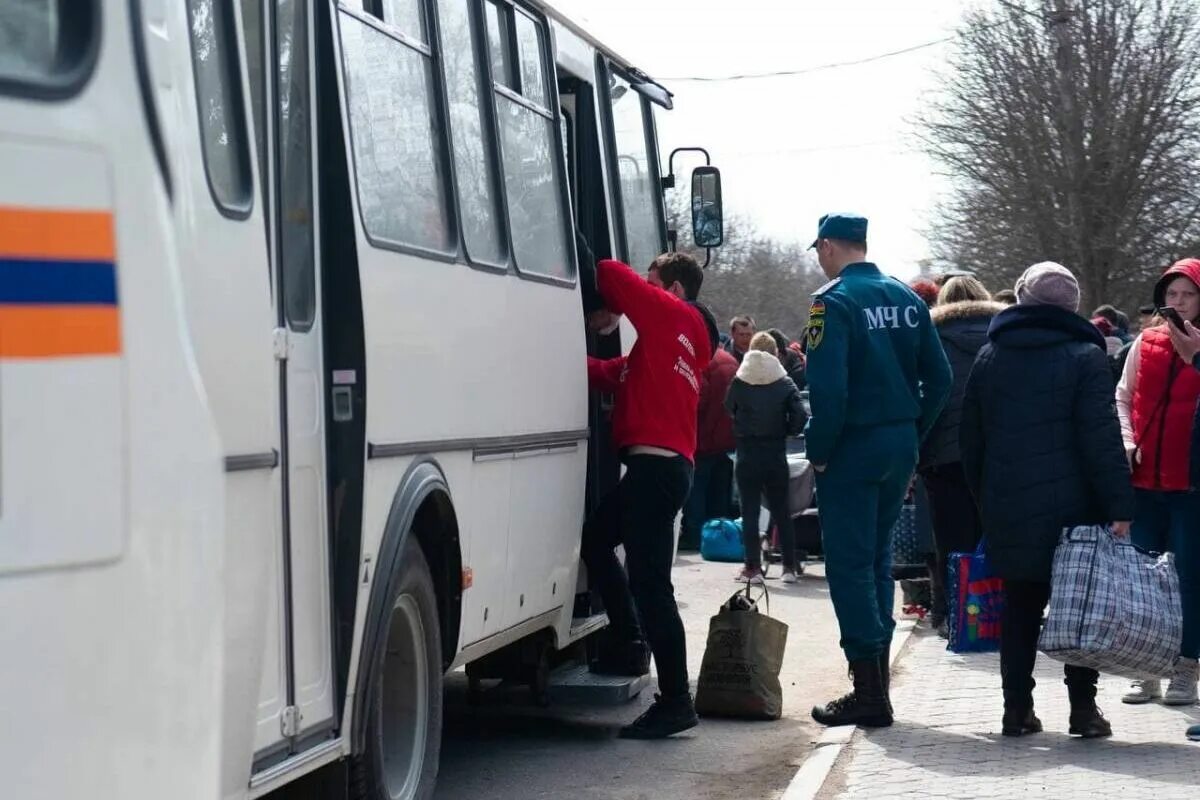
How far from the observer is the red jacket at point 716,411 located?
55.5ft

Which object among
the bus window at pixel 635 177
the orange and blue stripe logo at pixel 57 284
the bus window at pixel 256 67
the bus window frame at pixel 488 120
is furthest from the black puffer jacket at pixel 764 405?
the orange and blue stripe logo at pixel 57 284

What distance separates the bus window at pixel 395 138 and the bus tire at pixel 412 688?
3.31ft

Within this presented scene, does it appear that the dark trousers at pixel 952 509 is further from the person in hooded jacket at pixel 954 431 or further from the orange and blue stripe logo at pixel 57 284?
the orange and blue stripe logo at pixel 57 284

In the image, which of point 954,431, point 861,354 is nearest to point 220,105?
point 861,354

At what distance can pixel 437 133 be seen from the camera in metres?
6.56

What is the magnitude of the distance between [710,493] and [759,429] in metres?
3.49

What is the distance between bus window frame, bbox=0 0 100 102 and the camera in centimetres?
298

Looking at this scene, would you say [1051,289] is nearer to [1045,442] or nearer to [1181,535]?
[1045,442]

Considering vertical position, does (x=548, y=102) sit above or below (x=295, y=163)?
above

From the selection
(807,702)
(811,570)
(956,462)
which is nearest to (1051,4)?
(811,570)

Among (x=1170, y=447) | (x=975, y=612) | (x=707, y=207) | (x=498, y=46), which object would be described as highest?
(x=498, y=46)

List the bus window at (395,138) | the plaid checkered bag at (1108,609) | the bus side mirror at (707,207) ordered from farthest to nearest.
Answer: the bus side mirror at (707,207) → the plaid checkered bag at (1108,609) → the bus window at (395,138)

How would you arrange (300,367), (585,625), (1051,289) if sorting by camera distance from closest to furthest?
(300,367) → (1051,289) → (585,625)

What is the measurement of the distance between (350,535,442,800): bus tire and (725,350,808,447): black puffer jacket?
807cm
